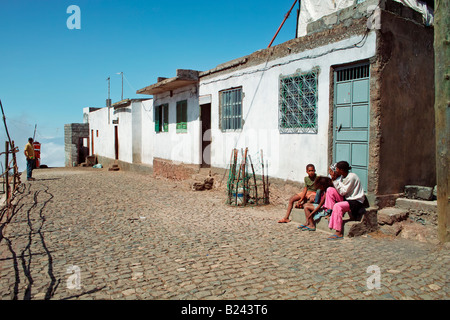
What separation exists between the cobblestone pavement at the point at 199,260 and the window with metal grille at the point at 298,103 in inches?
76.4

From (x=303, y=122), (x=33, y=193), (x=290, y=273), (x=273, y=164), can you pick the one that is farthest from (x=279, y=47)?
(x=33, y=193)

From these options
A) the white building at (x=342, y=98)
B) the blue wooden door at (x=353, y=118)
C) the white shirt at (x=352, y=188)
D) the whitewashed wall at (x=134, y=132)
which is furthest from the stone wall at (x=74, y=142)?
the white shirt at (x=352, y=188)

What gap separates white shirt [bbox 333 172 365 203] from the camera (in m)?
5.92

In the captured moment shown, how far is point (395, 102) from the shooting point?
6375 mm

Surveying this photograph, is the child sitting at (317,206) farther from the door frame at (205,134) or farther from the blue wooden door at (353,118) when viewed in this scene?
the door frame at (205,134)

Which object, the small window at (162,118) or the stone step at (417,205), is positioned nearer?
the stone step at (417,205)

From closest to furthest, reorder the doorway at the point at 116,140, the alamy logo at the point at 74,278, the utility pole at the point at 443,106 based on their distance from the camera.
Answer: the alamy logo at the point at 74,278
the utility pole at the point at 443,106
the doorway at the point at 116,140

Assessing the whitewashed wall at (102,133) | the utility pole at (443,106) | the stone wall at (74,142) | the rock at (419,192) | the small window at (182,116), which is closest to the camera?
the utility pole at (443,106)

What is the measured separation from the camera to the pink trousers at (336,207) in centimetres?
575

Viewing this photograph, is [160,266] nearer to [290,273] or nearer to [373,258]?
[290,273]

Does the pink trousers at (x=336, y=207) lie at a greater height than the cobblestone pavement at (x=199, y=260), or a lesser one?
greater

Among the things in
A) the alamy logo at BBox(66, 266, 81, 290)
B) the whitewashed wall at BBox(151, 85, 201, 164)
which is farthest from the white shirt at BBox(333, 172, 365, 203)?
the whitewashed wall at BBox(151, 85, 201, 164)

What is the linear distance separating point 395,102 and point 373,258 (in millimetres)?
3018
